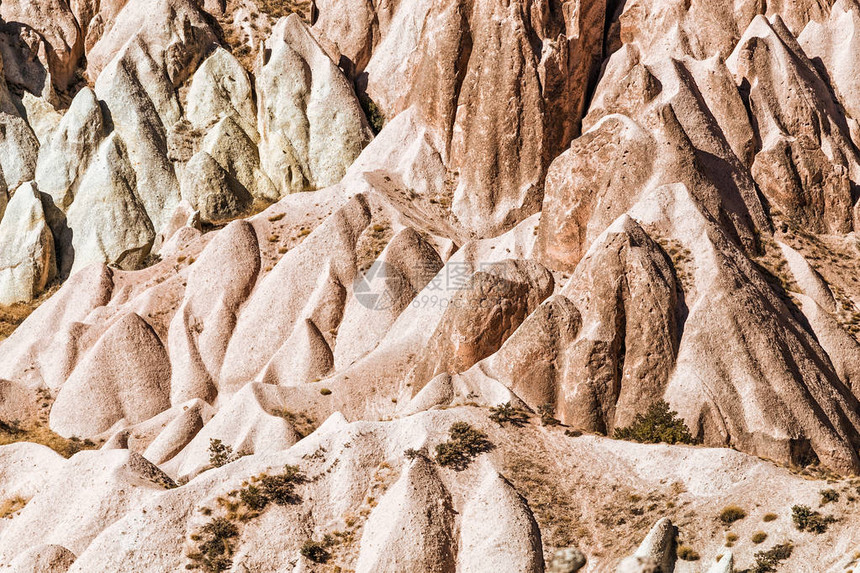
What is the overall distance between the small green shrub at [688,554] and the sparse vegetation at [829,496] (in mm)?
3830

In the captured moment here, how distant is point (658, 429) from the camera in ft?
129

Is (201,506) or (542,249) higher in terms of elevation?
(542,249)

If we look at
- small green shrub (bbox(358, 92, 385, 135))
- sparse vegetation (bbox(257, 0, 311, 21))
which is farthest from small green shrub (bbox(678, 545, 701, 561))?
sparse vegetation (bbox(257, 0, 311, 21))

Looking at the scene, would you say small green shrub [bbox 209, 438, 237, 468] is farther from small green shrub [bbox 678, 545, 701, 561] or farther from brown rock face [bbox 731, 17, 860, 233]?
brown rock face [bbox 731, 17, 860, 233]

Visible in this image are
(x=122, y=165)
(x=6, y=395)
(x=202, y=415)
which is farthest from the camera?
(x=122, y=165)

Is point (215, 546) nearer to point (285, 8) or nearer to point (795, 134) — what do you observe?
point (795, 134)

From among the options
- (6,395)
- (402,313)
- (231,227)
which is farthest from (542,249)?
(6,395)

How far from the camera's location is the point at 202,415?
49125 mm

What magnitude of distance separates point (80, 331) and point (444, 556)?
2820cm

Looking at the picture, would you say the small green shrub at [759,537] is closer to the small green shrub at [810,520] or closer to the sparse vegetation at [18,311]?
the small green shrub at [810,520]

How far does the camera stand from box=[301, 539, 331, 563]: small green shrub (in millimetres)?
34600

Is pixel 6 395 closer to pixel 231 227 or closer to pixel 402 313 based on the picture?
pixel 231 227

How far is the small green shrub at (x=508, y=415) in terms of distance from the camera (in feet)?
128

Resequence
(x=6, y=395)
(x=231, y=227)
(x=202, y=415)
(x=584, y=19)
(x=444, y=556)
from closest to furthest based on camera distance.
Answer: (x=444, y=556) < (x=202, y=415) < (x=6, y=395) < (x=231, y=227) < (x=584, y=19)
